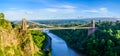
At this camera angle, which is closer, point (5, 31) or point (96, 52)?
point (5, 31)

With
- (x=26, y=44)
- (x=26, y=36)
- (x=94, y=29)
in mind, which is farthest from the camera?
(x=94, y=29)

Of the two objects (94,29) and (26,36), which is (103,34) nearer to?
(94,29)

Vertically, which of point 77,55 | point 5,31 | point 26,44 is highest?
point 5,31

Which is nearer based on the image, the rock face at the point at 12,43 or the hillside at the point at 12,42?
the rock face at the point at 12,43

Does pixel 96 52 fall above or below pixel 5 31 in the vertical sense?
below

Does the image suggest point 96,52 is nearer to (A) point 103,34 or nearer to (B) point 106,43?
(B) point 106,43

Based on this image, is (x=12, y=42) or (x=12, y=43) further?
(x=12, y=42)

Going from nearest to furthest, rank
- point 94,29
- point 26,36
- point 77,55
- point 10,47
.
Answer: point 10,47, point 26,36, point 77,55, point 94,29

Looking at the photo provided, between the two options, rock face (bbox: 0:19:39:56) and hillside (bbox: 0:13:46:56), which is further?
hillside (bbox: 0:13:46:56)

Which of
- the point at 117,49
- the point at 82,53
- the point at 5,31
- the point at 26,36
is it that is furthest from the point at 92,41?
the point at 5,31
